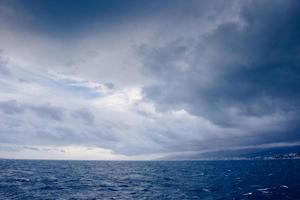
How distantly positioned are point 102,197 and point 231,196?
2713cm

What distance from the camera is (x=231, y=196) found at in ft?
182

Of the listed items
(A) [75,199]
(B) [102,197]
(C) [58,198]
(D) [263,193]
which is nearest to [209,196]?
(D) [263,193]

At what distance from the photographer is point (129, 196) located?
195 ft

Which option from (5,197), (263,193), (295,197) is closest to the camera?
(295,197)

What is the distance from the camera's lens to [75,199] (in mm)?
53469

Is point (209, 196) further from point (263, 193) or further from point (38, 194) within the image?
point (38, 194)

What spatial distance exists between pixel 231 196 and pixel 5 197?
4569 cm

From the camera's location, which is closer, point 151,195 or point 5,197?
point 5,197

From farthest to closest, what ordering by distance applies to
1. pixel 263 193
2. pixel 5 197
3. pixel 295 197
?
pixel 263 193
pixel 5 197
pixel 295 197

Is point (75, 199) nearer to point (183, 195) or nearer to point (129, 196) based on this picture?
point (129, 196)

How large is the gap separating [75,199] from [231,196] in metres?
31.9

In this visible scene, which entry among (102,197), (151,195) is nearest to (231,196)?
(151,195)

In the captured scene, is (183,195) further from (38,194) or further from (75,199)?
(38,194)

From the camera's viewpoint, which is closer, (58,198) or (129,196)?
(58,198)
